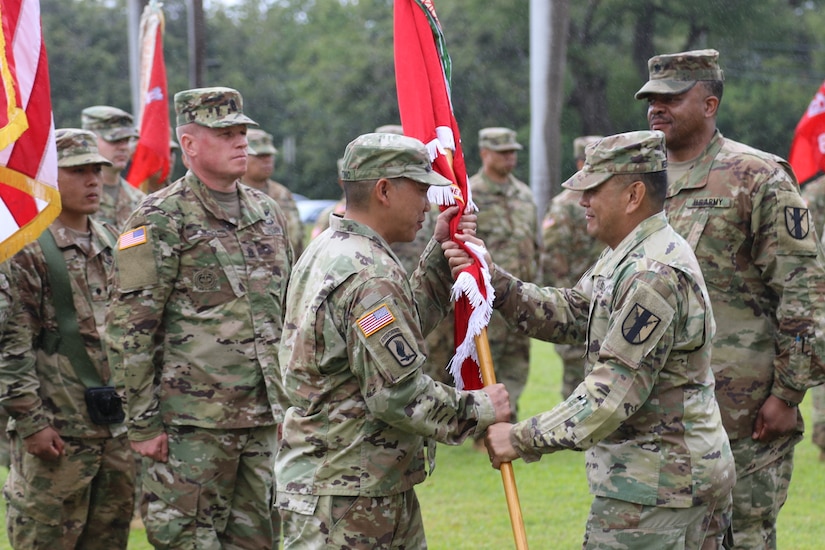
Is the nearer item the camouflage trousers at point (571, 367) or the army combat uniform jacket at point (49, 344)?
the army combat uniform jacket at point (49, 344)

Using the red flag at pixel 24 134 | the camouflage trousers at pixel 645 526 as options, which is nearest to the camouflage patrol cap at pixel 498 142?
the red flag at pixel 24 134

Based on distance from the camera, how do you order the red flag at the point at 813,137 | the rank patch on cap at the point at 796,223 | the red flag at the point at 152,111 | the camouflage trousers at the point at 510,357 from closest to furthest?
the rank patch on cap at the point at 796,223 → the red flag at the point at 152,111 → the red flag at the point at 813,137 → the camouflage trousers at the point at 510,357

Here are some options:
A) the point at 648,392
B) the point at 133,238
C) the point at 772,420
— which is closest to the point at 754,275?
the point at 772,420

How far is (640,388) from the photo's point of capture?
393 centimetres

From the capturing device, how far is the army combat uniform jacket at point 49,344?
5531mm

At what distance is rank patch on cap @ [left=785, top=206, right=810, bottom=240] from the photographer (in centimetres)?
499

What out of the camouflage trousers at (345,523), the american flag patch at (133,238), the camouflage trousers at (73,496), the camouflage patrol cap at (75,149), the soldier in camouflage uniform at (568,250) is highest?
the camouflage patrol cap at (75,149)

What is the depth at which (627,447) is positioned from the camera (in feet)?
13.5

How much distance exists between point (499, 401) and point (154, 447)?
191cm

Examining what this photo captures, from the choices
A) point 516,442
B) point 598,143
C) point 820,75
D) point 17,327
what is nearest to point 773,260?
point 598,143

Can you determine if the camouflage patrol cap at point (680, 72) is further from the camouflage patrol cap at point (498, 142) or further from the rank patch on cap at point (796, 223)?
the camouflage patrol cap at point (498, 142)

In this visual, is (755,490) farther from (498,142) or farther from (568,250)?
(498,142)

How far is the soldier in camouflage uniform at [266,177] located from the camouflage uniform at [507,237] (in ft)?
6.10

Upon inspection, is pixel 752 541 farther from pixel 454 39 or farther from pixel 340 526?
pixel 454 39
